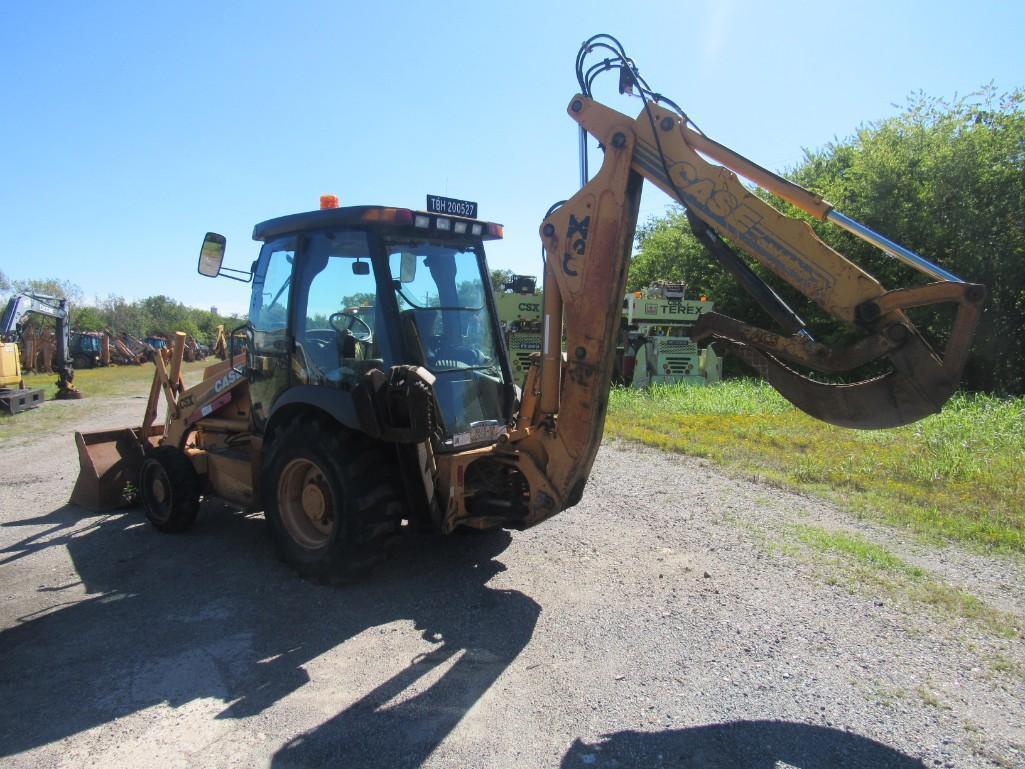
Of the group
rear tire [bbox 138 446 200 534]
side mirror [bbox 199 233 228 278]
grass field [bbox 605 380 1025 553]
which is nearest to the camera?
side mirror [bbox 199 233 228 278]

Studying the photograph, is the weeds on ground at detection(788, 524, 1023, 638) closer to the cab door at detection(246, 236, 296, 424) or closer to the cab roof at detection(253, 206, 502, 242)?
the cab roof at detection(253, 206, 502, 242)

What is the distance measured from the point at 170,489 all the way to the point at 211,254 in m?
1.96

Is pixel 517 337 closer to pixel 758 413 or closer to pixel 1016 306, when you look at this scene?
pixel 758 413

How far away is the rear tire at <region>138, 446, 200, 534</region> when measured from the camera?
224 inches

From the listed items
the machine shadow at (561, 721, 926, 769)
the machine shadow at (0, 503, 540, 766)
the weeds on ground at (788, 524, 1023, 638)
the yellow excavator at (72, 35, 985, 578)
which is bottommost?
the machine shadow at (561, 721, 926, 769)

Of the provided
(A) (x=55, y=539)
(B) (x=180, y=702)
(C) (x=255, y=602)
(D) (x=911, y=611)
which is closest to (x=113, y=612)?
(C) (x=255, y=602)

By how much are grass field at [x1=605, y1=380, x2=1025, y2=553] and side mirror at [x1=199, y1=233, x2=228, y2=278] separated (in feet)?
19.2

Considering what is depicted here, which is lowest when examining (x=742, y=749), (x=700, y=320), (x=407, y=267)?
(x=742, y=749)

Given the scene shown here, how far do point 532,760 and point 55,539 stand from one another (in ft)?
16.0

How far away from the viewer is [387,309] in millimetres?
4547

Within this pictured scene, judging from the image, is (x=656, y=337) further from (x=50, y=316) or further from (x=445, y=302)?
(x=50, y=316)

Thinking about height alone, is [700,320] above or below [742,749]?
above

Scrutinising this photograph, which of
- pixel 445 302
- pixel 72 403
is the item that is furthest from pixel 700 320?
pixel 72 403

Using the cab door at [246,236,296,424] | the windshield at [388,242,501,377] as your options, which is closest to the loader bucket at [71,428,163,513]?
the cab door at [246,236,296,424]
